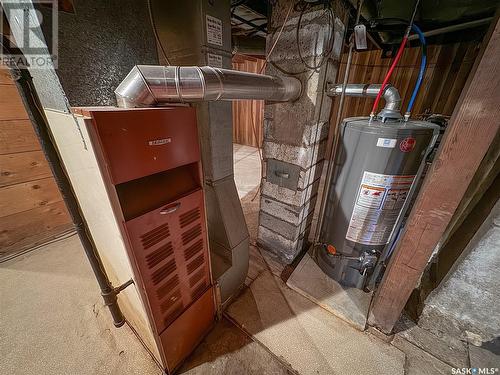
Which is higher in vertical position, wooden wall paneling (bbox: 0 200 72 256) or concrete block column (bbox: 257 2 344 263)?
concrete block column (bbox: 257 2 344 263)

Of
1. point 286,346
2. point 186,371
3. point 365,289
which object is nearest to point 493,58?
point 365,289

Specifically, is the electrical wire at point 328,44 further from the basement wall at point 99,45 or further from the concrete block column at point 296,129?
the basement wall at point 99,45

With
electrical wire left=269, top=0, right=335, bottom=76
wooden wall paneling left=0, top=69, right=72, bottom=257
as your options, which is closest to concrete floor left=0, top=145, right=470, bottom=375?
wooden wall paneling left=0, top=69, right=72, bottom=257

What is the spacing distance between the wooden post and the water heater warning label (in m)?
0.24

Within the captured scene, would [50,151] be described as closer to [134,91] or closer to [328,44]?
[134,91]

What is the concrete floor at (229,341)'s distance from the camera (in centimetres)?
117

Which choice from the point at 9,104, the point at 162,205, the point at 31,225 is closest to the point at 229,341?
the point at 162,205

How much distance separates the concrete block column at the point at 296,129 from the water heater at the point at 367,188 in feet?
0.71

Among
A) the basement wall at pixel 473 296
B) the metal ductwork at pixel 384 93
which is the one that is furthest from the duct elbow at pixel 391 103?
the basement wall at pixel 473 296

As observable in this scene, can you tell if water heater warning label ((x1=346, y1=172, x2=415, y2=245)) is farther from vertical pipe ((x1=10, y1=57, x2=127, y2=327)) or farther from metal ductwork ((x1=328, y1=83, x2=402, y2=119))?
vertical pipe ((x1=10, y1=57, x2=127, y2=327))

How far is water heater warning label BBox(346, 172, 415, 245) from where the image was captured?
122 centimetres

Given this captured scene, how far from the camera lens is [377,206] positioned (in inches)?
50.4

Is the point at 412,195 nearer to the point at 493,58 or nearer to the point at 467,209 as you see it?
the point at 467,209

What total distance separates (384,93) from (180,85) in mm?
1242
